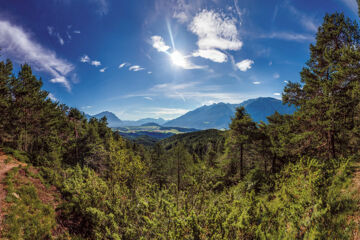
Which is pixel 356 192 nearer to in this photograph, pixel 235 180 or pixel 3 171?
pixel 235 180

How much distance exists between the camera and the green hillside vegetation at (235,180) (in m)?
4.45

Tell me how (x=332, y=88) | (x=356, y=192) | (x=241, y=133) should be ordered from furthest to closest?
(x=241, y=133) → (x=332, y=88) → (x=356, y=192)

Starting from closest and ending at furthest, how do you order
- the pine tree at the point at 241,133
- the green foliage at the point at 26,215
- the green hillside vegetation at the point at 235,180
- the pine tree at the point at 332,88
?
the green hillside vegetation at the point at 235,180, the green foliage at the point at 26,215, the pine tree at the point at 332,88, the pine tree at the point at 241,133

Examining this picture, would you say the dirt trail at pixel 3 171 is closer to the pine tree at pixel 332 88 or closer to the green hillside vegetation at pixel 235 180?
the green hillside vegetation at pixel 235 180

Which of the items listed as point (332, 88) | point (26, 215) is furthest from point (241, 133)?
point (26, 215)

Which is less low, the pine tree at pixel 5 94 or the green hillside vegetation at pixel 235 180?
the pine tree at pixel 5 94

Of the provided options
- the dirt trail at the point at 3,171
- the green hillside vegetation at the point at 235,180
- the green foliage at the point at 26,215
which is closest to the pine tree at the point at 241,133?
the green hillside vegetation at the point at 235,180

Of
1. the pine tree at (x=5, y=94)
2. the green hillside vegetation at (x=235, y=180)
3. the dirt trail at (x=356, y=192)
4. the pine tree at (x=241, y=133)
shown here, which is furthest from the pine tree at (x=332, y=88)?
the pine tree at (x=5, y=94)

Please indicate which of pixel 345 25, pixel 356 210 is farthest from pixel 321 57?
pixel 356 210

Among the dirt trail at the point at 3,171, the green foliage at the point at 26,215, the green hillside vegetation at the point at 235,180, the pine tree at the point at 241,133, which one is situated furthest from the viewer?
the pine tree at the point at 241,133

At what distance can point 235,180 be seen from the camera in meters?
20.9

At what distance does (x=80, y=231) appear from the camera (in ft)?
36.0

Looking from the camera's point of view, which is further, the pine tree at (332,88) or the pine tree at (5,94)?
the pine tree at (5,94)

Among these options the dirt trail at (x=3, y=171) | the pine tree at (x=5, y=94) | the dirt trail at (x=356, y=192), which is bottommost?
the dirt trail at (x=3, y=171)
